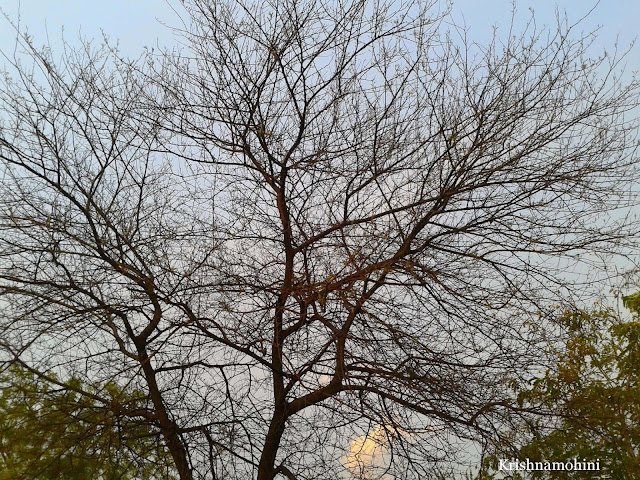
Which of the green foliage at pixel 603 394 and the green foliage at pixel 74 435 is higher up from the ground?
the green foliage at pixel 603 394

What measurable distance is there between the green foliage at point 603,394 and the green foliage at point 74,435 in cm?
309

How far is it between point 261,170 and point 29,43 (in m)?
1.82

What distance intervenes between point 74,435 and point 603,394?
4670 mm

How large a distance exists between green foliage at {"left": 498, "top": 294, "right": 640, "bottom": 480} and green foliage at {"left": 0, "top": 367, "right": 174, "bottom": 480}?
10.1ft

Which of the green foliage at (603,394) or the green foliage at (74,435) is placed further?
the green foliage at (603,394)

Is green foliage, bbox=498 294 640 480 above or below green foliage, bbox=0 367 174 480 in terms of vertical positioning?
above

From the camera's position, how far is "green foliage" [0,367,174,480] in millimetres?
3838

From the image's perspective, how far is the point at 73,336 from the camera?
405 cm

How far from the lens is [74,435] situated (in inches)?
154

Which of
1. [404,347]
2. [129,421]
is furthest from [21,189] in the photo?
[404,347]

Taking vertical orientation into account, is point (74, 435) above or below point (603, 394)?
below

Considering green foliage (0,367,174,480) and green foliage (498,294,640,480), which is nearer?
green foliage (0,367,174,480)

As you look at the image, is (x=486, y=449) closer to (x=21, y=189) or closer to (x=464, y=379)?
(x=464, y=379)

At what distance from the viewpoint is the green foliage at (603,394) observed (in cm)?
533
